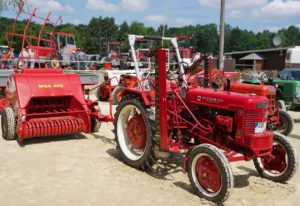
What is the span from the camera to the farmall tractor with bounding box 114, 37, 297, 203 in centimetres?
440

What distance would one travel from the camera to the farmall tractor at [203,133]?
4398 millimetres

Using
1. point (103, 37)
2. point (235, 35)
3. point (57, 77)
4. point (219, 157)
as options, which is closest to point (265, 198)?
point (219, 157)

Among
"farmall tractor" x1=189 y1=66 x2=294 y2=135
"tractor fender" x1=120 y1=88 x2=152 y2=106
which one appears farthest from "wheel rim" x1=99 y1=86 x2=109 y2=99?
"tractor fender" x1=120 y1=88 x2=152 y2=106

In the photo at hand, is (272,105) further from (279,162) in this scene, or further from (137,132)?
(137,132)

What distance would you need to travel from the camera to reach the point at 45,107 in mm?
7277

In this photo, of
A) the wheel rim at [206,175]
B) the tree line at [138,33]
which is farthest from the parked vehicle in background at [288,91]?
the tree line at [138,33]

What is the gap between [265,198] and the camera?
14.8ft

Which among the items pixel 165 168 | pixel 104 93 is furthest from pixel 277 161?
pixel 104 93

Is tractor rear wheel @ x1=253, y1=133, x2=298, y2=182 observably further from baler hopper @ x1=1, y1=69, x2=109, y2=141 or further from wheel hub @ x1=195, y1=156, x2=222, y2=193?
baler hopper @ x1=1, y1=69, x2=109, y2=141

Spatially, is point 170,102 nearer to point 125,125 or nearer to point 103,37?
point 125,125

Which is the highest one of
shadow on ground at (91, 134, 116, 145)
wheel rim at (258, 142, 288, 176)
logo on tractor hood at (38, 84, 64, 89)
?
logo on tractor hood at (38, 84, 64, 89)

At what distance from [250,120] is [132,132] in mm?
1887

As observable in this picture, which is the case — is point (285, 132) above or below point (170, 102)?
below

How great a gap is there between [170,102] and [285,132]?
164 inches
